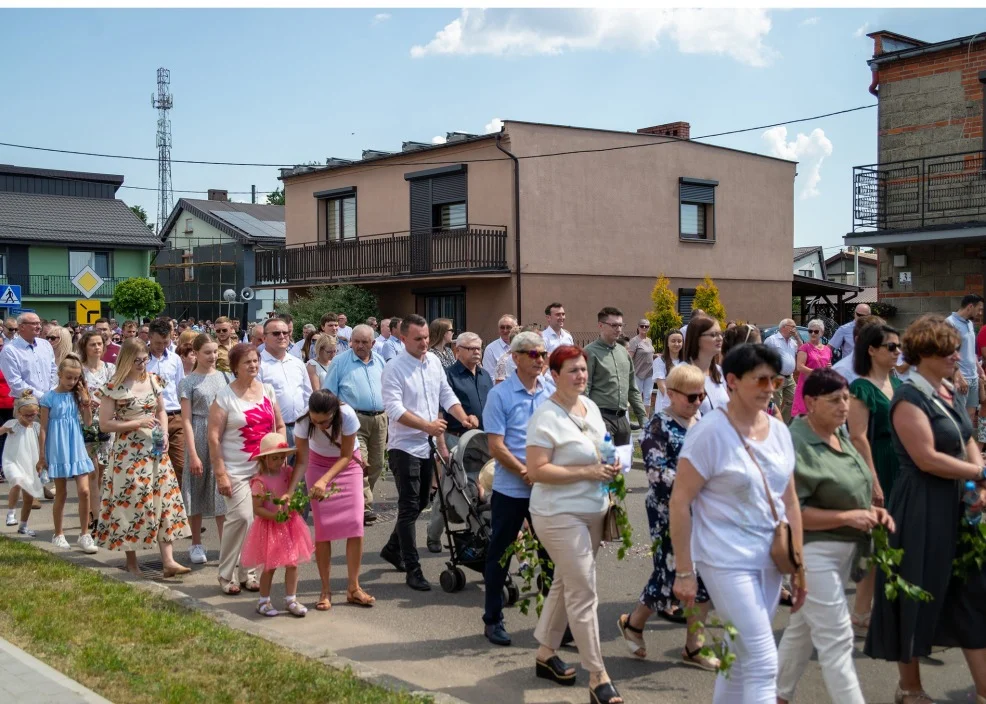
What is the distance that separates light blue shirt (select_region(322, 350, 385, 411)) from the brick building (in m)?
13.5

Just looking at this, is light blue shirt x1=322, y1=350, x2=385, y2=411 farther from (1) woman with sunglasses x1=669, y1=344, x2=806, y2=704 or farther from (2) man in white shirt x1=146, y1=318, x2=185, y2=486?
(1) woman with sunglasses x1=669, y1=344, x2=806, y2=704

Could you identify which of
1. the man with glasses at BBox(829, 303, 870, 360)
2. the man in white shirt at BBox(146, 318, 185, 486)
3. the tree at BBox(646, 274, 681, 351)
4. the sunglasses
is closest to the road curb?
the man in white shirt at BBox(146, 318, 185, 486)

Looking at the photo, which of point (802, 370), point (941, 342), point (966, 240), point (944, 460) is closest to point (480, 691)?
point (944, 460)

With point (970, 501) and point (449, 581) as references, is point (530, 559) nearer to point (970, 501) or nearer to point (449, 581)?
point (449, 581)

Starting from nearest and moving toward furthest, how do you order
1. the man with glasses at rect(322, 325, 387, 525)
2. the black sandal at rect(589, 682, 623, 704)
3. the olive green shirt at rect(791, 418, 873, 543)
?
the olive green shirt at rect(791, 418, 873, 543)
the black sandal at rect(589, 682, 623, 704)
the man with glasses at rect(322, 325, 387, 525)

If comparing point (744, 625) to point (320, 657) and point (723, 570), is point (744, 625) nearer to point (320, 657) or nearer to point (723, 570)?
point (723, 570)

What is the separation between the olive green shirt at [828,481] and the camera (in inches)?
180

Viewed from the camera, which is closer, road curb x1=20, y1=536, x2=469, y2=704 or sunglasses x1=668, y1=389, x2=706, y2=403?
road curb x1=20, y1=536, x2=469, y2=704

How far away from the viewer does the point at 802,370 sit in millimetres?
12445

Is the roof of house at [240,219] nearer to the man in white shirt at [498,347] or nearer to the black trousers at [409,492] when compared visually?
the man in white shirt at [498,347]

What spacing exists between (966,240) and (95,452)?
16245 mm

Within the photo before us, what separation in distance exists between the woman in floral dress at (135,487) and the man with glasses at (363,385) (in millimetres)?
1919

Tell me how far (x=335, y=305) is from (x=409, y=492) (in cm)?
2220

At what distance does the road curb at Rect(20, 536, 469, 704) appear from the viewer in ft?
17.5
